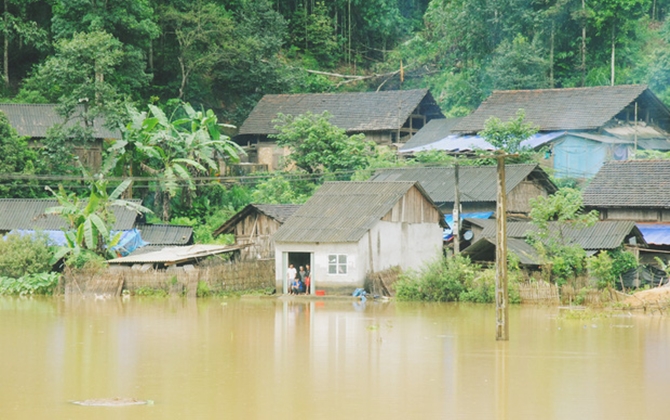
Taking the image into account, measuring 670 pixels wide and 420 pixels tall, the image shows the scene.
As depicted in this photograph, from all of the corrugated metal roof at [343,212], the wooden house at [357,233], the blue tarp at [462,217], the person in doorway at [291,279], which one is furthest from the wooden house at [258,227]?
the blue tarp at [462,217]

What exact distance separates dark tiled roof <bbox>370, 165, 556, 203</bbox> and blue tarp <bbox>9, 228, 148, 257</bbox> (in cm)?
844

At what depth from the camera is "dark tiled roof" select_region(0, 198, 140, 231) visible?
1380 inches

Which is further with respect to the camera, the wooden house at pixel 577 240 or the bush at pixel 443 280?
the wooden house at pixel 577 240

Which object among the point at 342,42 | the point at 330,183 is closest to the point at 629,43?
the point at 342,42

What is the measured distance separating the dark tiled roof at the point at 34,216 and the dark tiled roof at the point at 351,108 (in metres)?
12.9

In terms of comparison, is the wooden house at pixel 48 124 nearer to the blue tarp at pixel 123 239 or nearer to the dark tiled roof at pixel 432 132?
the blue tarp at pixel 123 239

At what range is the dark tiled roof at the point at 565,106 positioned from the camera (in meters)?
40.9

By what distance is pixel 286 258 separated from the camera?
1254 inches

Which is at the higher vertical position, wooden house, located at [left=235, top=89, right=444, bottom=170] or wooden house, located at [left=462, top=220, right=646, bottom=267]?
wooden house, located at [left=235, top=89, right=444, bottom=170]

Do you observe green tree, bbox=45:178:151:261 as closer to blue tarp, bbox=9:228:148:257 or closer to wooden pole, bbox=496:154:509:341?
blue tarp, bbox=9:228:148:257

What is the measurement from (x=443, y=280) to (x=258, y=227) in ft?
25.3

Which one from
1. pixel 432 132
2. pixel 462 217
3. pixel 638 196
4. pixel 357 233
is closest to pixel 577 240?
pixel 638 196

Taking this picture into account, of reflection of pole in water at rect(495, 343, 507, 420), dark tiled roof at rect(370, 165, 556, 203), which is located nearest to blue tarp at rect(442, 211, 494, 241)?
dark tiled roof at rect(370, 165, 556, 203)

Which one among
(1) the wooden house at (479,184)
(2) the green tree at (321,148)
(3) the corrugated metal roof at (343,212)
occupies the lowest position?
(3) the corrugated metal roof at (343,212)
